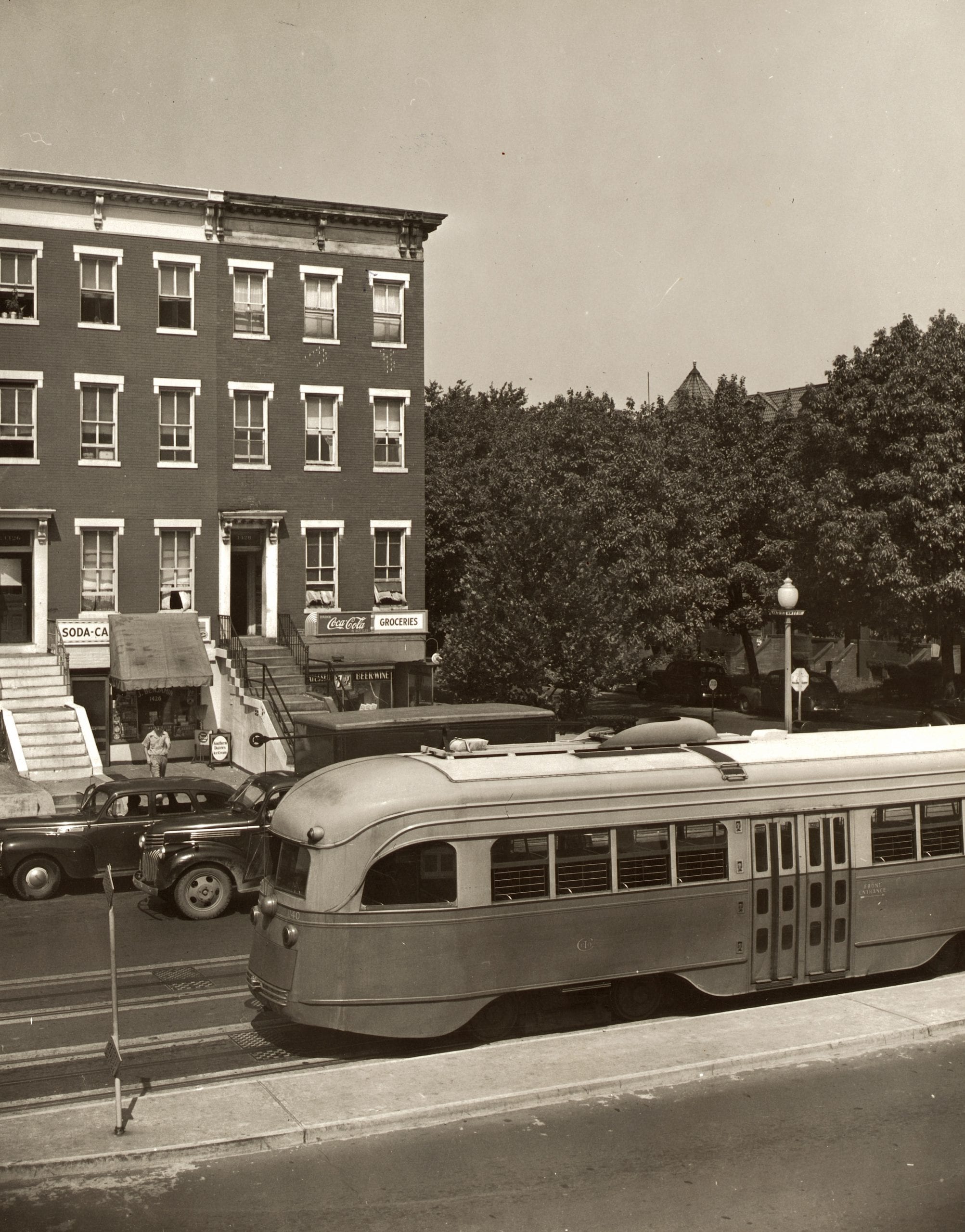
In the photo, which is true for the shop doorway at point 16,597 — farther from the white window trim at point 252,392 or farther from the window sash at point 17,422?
the white window trim at point 252,392

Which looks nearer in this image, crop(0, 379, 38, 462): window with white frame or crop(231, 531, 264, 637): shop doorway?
crop(0, 379, 38, 462): window with white frame

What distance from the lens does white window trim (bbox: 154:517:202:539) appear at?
34.0m

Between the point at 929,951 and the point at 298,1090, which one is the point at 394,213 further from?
the point at 298,1090

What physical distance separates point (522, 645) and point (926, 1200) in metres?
24.2

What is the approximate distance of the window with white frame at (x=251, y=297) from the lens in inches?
1363

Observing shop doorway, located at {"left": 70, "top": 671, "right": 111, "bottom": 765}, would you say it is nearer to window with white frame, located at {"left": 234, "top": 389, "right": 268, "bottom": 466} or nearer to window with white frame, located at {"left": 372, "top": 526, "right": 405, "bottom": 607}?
window with white frame, located at {"left": 234, "top": 389, "right": 268, "bottom": 466}

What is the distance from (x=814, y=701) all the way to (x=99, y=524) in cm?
2337

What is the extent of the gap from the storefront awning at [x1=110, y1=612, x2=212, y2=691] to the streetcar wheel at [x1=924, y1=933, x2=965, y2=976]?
71.9 ft

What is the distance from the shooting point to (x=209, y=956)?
52.2 feet

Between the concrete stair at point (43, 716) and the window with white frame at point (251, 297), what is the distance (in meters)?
9.79

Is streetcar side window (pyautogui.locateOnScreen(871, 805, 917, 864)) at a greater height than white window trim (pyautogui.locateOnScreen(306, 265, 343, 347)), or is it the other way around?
white window trim (pyautogui.locateOnScreen(306, 265, 343, 347))

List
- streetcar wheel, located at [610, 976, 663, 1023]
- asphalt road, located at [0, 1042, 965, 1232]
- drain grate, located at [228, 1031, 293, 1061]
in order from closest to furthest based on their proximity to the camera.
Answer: asphalt road, located at [0, 1042, 965, 1232] < drain grate, located at [228, 1031, 293, 1061] < streetcar wheel, located at [610, 976, 663, 1023]

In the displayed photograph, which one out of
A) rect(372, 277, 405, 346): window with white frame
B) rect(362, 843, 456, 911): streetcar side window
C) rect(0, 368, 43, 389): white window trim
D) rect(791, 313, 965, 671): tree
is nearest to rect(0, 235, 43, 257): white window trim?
rect(0, 368, 43, 389): white window trim

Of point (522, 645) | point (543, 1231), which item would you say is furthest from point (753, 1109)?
point (522, 645)
